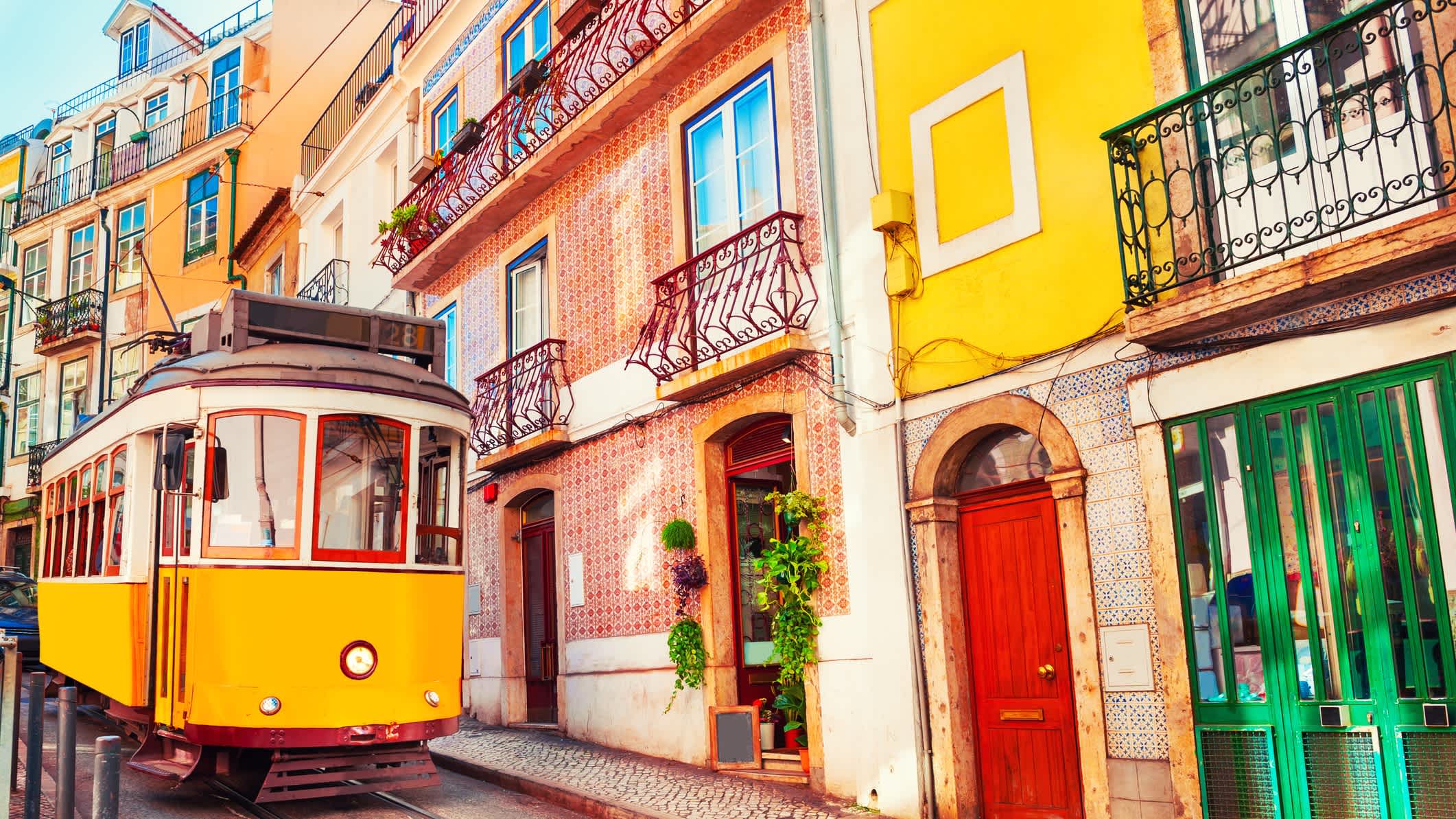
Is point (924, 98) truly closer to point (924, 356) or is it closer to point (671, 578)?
point (924, 356)

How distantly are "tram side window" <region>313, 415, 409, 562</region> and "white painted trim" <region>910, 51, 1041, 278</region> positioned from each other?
3.84 m

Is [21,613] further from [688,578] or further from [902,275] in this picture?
[902,275]

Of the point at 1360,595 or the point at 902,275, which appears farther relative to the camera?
the point at 902,275

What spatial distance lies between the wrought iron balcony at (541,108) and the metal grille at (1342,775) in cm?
738

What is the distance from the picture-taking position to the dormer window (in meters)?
32.8

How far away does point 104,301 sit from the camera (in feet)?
85.9

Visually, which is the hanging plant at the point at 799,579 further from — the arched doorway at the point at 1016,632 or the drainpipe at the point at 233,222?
the drainpipe at the point at 233,222

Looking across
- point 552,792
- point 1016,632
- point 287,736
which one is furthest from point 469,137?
point 1016,632

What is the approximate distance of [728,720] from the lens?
32.0ft

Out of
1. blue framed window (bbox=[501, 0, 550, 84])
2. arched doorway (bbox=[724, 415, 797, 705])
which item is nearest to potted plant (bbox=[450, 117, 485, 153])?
blue framed window (bbox=[501, 0, 550, 84])

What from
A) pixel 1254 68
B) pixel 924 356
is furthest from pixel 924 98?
pixel 1254 68

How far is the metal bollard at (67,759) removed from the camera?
5492mm

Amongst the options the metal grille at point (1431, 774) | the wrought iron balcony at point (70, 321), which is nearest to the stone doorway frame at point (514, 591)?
the metal grille at point (1431, 774)

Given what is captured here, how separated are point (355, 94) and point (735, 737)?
49.6ft
